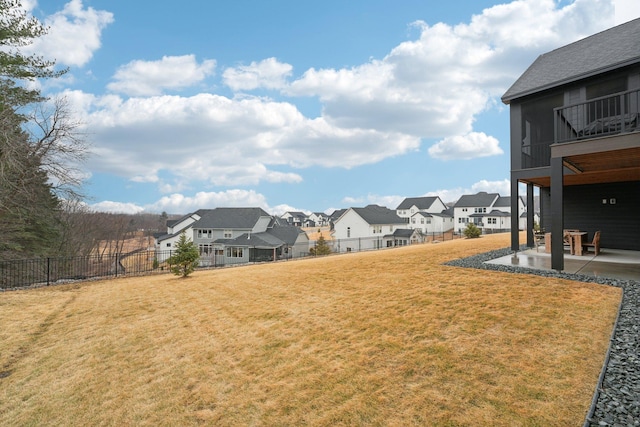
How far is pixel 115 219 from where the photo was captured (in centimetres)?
4072

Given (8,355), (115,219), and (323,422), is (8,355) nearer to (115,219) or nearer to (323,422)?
(323,422)

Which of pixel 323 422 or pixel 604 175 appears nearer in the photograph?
pixel 323 422

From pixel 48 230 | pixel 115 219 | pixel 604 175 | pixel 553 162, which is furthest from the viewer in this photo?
pixel 115 219

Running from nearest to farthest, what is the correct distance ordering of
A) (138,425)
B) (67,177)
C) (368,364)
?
(138,425) → (368,364) → (67,177)

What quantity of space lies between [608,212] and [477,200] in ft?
138

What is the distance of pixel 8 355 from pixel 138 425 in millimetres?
5124

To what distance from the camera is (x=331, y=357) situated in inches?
191

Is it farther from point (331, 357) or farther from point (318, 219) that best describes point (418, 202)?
point (331, 357)

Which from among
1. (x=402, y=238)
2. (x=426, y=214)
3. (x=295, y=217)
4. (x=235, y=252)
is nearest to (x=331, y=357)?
(x=235, y=252)

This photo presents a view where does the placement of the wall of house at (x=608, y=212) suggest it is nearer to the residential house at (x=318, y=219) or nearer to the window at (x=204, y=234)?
the window at (x=204, y=234)

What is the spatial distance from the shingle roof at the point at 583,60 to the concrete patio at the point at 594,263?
607 centimetres

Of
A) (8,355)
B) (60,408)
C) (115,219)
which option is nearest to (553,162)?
(60,408)

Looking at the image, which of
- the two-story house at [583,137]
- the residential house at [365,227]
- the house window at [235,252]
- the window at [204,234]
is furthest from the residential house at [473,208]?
the window at [204,234]

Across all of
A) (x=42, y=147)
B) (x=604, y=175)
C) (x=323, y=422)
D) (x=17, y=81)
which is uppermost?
(x=17, y=81)
